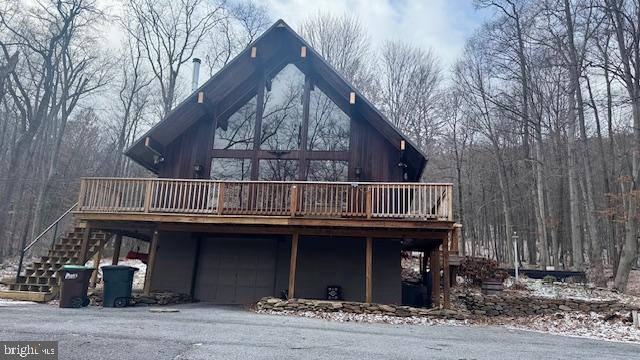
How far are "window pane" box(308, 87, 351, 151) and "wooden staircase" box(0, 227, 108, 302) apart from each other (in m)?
6.47

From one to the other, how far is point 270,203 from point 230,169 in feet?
6.93

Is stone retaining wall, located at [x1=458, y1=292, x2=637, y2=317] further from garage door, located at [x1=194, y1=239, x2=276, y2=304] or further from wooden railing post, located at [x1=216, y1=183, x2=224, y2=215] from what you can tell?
wooden railing post, located at [x1=216, y1=183, x2=224, y2=215]

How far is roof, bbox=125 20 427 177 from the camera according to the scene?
1116 centimetres

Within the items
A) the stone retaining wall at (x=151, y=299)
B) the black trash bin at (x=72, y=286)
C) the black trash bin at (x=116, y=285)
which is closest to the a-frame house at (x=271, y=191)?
the stone retaining wall at (x=151, y=299)

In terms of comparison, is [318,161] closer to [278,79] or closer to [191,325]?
[278,79]

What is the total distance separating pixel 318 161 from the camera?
11.5m

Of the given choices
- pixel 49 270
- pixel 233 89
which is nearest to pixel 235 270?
pixel 49 270

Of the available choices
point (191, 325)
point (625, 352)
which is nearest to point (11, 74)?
point (191, 325)

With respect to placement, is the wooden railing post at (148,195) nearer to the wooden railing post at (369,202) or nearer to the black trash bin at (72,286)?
the black trash bin at (72,286)

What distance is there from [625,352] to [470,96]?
18341 millimetres

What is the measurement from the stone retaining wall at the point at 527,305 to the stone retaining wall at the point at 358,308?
6.79 ft

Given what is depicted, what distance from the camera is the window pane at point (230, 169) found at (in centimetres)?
1166

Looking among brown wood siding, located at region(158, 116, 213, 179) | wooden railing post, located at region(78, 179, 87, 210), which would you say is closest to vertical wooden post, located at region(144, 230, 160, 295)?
wooden railing post, located at region(78, 179, 87, 210)

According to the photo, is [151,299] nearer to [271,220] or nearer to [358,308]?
[271,220]
